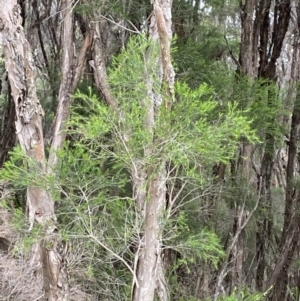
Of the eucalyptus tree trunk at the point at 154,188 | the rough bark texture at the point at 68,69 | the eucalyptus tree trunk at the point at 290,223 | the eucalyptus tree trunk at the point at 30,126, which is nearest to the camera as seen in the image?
the eucalyptus tree trunk at the point at 154,188

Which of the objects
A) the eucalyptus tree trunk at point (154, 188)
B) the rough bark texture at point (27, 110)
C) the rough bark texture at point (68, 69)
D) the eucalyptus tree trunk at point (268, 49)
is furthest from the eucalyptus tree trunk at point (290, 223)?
the rough bark texture at point (27, 110)

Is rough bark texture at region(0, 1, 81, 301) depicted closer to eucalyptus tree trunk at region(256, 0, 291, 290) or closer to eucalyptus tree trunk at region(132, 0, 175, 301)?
eucalyptus tree trunk at region(132, 0, 175, 301)

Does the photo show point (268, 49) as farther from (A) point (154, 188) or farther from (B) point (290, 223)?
(A) point (154, 188)

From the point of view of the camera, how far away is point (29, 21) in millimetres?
5938

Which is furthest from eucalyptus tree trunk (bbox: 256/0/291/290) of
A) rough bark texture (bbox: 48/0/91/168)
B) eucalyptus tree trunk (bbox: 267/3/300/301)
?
rough bark texture (bbox: 48/0/91/168)

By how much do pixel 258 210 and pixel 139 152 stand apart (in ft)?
8.76

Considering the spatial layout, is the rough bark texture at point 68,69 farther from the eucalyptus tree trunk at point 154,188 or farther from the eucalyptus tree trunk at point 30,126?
the eucalyptus tree trunk at point 154,188

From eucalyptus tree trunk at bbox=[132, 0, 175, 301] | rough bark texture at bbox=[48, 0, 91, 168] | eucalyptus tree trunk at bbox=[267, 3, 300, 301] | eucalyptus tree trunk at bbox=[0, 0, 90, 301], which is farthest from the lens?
eucalyptus tree trunk at bbox=[267, 3, 300, 301]

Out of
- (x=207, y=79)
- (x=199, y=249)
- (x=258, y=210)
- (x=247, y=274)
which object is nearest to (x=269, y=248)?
(x=247, y=274)

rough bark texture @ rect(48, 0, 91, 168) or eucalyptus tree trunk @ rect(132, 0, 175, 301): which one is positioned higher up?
rough bark texture @ rect(48, 0, 91, 168)

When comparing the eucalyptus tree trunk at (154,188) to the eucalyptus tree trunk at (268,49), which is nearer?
the eucalyptus tree trunk at (154,188)

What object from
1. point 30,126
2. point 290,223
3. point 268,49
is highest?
point 268,49

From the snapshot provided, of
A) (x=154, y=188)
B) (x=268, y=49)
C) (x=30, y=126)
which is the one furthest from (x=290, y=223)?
(x=30, y=126)

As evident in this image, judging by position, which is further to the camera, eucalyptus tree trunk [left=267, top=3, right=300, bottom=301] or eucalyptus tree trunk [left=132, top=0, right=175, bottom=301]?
eucalyptus tree trunk [left=267, top=3, right=300, bottom=301]
